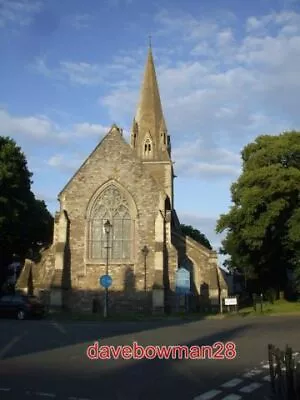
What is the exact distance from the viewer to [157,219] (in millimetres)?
41625

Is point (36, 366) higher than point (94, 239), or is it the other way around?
point (94, 239)

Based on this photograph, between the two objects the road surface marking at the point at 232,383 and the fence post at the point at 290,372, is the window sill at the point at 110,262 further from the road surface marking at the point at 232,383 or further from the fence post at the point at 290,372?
the fence post at the point at 290,372

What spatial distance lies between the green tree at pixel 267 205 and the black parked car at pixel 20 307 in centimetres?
1612

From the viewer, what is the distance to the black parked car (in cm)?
3394

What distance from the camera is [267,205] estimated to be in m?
41.7

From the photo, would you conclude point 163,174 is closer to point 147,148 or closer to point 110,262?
point 147,148

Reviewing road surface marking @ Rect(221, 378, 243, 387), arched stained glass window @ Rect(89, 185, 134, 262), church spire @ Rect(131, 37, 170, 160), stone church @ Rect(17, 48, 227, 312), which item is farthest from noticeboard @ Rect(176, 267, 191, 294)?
church spire @ Rect(131, 37, 170, 160)

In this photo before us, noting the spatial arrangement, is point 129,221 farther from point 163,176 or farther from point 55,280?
point 163,176

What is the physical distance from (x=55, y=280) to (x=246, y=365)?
2926 centimetres

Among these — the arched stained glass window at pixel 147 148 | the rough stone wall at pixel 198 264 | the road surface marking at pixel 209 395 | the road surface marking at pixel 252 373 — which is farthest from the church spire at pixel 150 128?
the road surface marking at pixel 209 395

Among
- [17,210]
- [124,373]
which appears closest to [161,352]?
[124,373]

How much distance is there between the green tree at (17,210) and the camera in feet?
153

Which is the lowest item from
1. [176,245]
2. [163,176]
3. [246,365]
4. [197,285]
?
[246,365]

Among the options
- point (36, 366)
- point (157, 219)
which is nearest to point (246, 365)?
point (36, 366)
